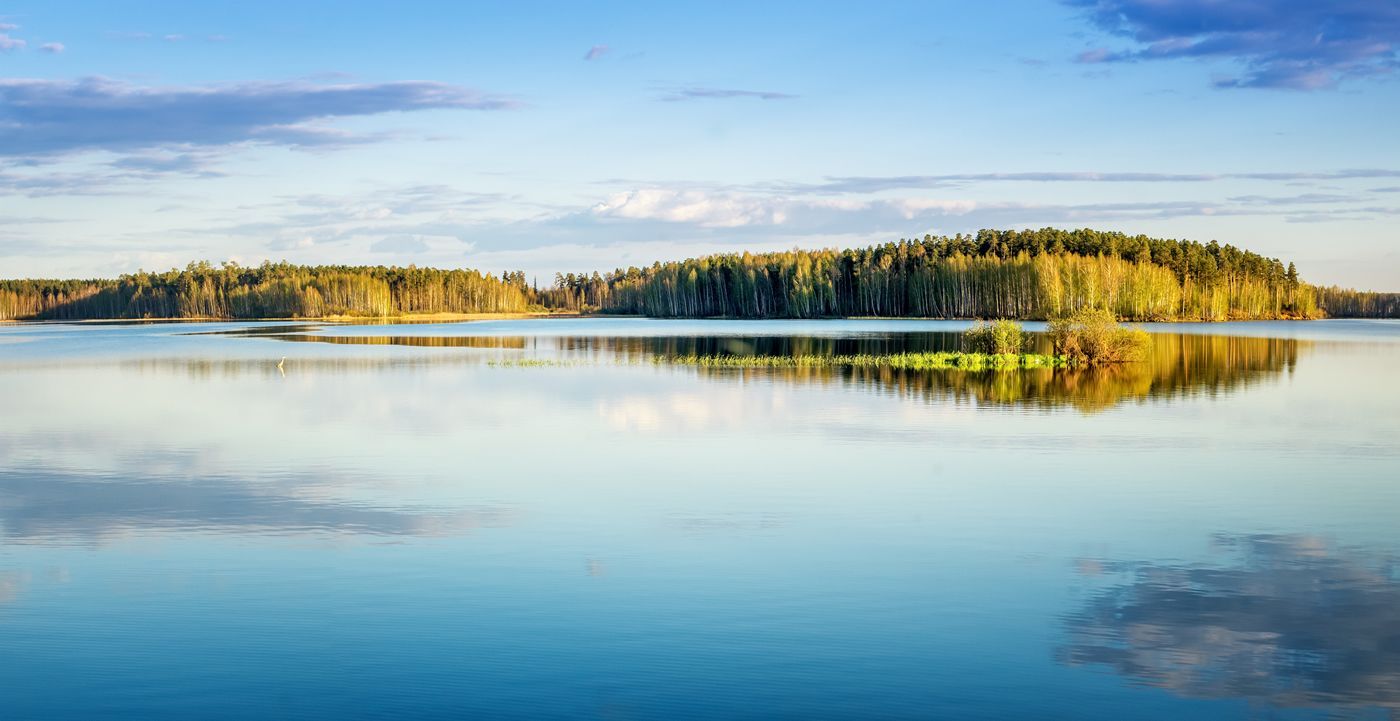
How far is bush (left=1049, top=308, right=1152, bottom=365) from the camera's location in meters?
47.9

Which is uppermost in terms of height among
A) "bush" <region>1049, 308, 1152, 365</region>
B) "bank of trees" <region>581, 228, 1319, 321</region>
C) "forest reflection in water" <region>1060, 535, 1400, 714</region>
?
"bank of trees" <region>581, 228, 1319, 321</region>

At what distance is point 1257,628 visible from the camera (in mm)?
10766

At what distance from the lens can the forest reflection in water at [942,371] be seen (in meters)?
35.2

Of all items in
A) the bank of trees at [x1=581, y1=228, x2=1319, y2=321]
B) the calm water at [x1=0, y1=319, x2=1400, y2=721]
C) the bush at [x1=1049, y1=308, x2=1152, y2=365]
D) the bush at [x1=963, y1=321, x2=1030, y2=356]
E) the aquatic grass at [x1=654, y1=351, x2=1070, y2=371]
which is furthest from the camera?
the bank of trees at [x1=581, y1=228, x2=1319, y2=321]

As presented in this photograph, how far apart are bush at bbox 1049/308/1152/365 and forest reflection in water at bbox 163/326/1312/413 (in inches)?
31.3

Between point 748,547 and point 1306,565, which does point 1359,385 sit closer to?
point 1306,565

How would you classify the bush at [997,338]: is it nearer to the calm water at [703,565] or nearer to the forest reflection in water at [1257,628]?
the calm water at [703,565]

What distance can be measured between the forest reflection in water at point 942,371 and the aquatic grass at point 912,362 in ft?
5.23

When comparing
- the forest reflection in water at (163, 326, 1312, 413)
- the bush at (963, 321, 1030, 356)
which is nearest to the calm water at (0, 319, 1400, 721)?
the forest reflection in water at (163, 326, 1312, 413)

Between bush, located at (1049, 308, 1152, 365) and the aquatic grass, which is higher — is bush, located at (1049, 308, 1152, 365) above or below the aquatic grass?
above

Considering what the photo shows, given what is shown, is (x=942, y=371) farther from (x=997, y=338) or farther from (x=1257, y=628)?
(x=1257, y=628)

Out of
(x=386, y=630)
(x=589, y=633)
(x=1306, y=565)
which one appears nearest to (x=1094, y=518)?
(x=1306, y=565)

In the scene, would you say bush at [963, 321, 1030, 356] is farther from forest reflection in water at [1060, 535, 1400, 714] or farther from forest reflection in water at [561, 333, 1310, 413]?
forest reflection in water at [1060, 535, 1400, 714]

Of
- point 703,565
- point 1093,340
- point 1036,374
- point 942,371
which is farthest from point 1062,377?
point 703,565
